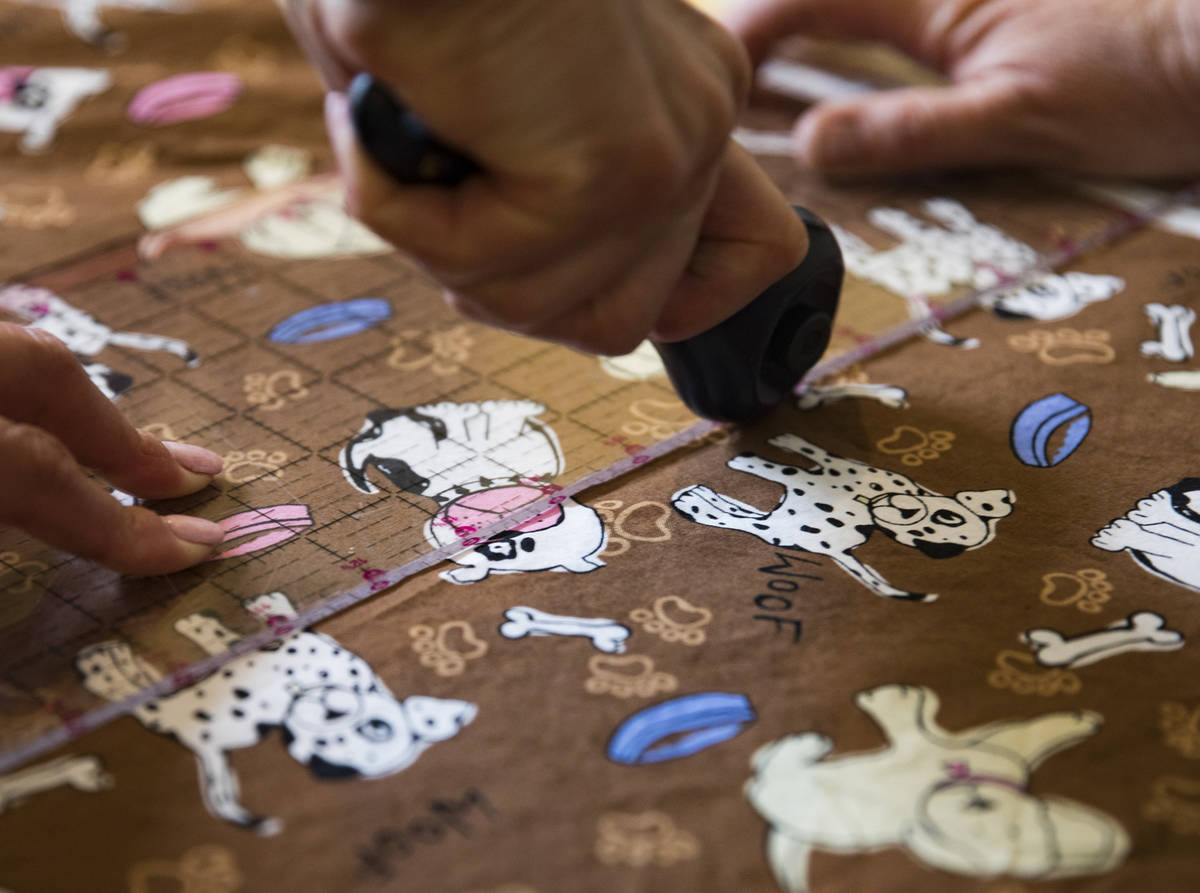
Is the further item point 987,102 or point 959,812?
point 987,102

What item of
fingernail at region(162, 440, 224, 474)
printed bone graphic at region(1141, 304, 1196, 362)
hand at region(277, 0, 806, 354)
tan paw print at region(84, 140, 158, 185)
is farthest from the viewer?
tan paw print at region(84, 140, 158, 185)

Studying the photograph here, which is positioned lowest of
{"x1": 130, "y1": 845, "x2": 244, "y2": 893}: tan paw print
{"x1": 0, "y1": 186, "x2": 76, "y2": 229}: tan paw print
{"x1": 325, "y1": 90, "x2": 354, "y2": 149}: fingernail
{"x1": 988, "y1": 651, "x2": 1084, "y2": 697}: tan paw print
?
{"x1": 130, "y1": 845, "x2": 244, "y2": 893}: tan paw print

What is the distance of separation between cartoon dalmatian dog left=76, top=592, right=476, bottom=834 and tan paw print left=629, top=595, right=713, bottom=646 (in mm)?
97

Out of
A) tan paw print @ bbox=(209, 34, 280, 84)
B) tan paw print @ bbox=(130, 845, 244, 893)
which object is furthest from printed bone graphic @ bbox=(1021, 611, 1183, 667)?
tan paw print @ bbox=(209, 34, 280, 84)

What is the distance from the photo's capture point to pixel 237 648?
20.6 inches

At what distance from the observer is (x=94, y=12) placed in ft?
3.76

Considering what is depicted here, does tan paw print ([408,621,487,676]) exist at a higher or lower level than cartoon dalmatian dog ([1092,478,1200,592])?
lower

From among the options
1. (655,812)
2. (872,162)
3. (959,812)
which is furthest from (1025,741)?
(872,162)

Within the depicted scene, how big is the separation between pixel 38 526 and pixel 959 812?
1.41 feet

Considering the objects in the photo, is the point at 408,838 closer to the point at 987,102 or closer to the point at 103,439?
the point at 103,439

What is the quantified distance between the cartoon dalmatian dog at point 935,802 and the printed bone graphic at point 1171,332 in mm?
345

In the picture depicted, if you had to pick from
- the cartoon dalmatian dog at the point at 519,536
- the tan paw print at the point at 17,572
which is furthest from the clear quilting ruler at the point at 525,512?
the tan paw print at the point at 17,572

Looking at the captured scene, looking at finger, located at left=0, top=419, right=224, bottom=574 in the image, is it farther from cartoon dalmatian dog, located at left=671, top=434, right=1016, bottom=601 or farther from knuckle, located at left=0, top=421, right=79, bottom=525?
cartoon dalmatian dog, located at left=671, top=434, right=1016, bottom=601

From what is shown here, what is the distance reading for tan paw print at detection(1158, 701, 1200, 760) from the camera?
459 millimetres
